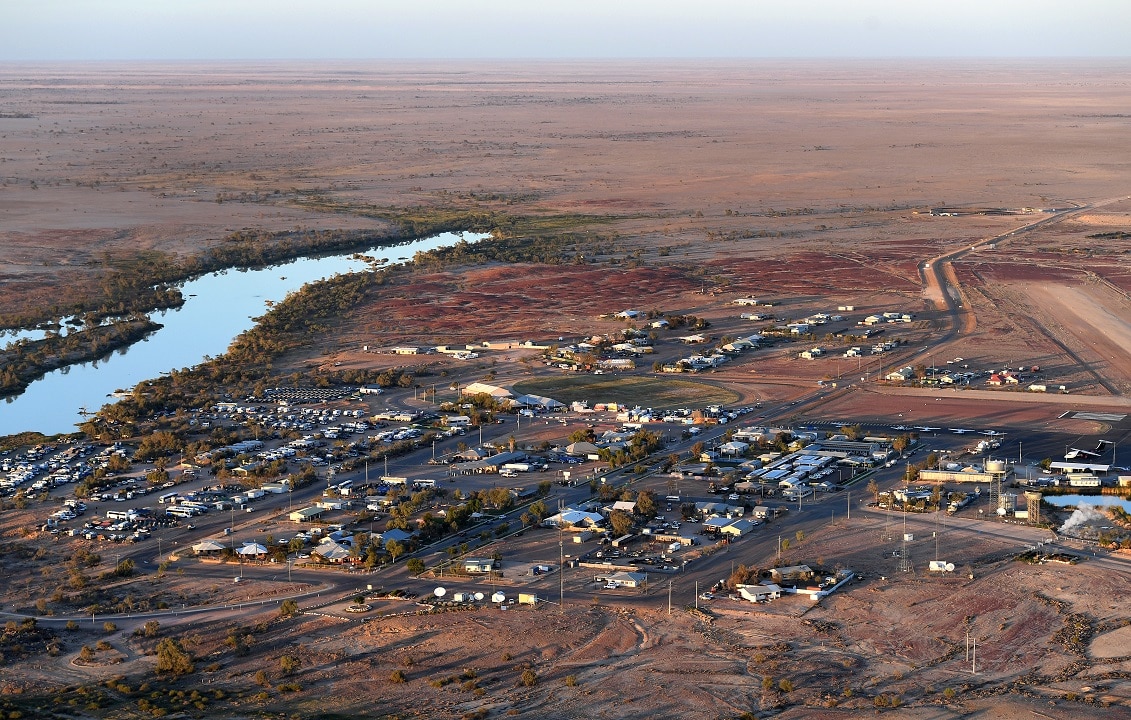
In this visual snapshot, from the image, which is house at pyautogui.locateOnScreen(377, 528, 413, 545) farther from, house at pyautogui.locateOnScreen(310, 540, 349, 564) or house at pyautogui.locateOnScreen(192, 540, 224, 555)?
house at pyautogui.locateOnScreen(192, 540, 224, 555)

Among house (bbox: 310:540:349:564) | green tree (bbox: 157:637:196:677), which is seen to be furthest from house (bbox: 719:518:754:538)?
green tree (bbox: 157:637:196:677)

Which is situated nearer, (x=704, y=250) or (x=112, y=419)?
(x=112, y=419)

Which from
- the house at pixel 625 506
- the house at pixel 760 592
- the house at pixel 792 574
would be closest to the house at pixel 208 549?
the house at pixel 625 506

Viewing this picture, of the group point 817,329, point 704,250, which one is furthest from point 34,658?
point 704,250

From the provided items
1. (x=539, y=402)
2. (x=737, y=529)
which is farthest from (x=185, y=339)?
(x=737, y=529)

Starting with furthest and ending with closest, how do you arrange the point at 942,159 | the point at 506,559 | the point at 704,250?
the point at 942,159 < the point at 704,250 < the point at 506,559

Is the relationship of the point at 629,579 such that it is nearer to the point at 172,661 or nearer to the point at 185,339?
the point at 172,661

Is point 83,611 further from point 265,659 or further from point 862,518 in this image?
point 862,518
